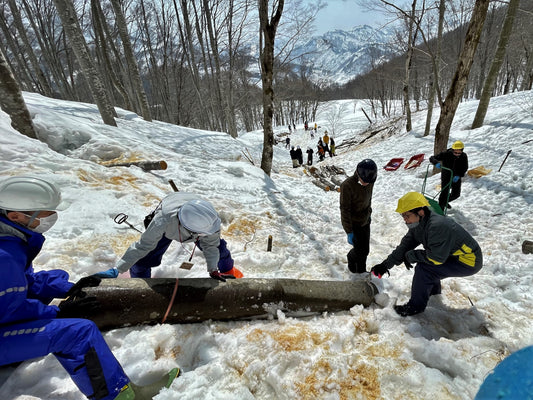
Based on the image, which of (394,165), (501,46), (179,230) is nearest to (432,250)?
(179,230)

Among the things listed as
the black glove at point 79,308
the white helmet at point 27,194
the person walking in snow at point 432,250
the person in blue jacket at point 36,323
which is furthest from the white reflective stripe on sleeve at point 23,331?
the person walking in snow at point 432,250

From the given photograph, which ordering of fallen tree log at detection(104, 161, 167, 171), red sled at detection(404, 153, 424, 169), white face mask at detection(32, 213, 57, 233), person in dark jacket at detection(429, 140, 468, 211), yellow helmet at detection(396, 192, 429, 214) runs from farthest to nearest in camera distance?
red sled at detection(404, 153, 424, 169) < fallen tree log at detection(104, 161, 167, 171) < person in dark jacket at detection(429, 140, 468, 211) < yellow helmet at detection(396, 192, 429, 214) < white face mask at detection(32, 213, 57, 233)

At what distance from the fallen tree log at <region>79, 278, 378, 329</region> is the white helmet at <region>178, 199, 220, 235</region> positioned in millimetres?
512

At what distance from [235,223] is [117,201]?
6.63 feet

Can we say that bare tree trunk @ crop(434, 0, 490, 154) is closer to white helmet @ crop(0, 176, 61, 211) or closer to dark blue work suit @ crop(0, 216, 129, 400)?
white helmet @ crop(0, 176, 61, 211)

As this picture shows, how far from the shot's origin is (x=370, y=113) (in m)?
44.9

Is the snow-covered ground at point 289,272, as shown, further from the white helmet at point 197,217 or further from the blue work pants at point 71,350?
the white helmet at point 197,217

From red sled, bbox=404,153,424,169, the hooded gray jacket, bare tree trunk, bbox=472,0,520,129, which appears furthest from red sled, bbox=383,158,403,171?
the hooded gray jacket

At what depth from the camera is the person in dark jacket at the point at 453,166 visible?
16.7 ft

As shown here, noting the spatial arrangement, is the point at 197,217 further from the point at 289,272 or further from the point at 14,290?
the point at 289,272

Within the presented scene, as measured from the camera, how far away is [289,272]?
3539mm

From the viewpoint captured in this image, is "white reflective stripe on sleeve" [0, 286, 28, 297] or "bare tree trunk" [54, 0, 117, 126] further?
"bare tree trunk" [54, 0, 117, 126]

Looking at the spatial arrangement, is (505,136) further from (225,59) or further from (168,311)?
(225,59)

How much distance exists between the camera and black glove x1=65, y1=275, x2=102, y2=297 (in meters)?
2.06
